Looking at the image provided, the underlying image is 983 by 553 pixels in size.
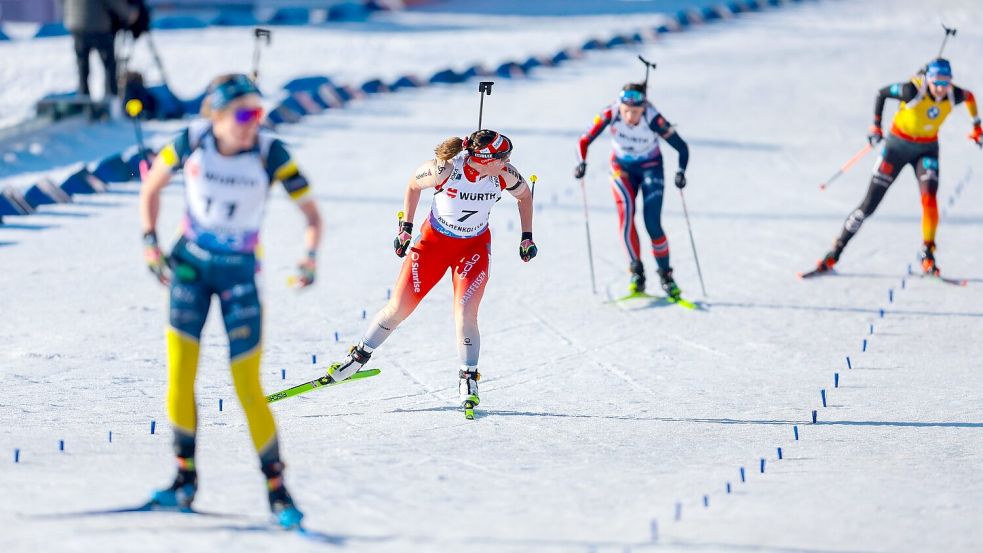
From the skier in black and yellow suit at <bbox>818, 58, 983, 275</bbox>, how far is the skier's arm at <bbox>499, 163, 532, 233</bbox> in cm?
489

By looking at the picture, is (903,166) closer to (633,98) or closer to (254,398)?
(633,98)

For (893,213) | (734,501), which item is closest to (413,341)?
(734,501)

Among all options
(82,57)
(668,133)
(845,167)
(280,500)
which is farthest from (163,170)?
(82,57)

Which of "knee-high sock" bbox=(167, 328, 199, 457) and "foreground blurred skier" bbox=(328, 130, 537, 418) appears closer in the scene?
"knee-high sock" bbox=(167, 328, 199, 457)

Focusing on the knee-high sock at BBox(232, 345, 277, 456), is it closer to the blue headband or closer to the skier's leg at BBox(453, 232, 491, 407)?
the blue headband

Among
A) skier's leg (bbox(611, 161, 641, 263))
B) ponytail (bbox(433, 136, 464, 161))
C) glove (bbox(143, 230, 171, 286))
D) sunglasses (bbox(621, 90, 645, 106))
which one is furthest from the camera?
skier's leg (bbox(611, 161, 641, 263))

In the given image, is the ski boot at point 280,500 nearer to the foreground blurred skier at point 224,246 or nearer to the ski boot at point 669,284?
the foreground blurred skier at point 224,246

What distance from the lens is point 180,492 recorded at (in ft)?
23.5

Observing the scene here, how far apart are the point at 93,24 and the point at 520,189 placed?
12039 mm

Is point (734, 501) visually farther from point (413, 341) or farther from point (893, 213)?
point (893, 213)

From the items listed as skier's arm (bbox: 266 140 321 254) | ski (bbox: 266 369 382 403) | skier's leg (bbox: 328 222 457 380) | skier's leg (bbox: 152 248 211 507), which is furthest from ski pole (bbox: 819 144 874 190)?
skier's leg (bbox: 152 248 211 507)

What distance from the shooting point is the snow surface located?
293 inches

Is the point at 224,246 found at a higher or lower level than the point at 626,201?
lower

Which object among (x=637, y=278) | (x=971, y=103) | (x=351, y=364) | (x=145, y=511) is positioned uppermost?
(x=971, y=103)
